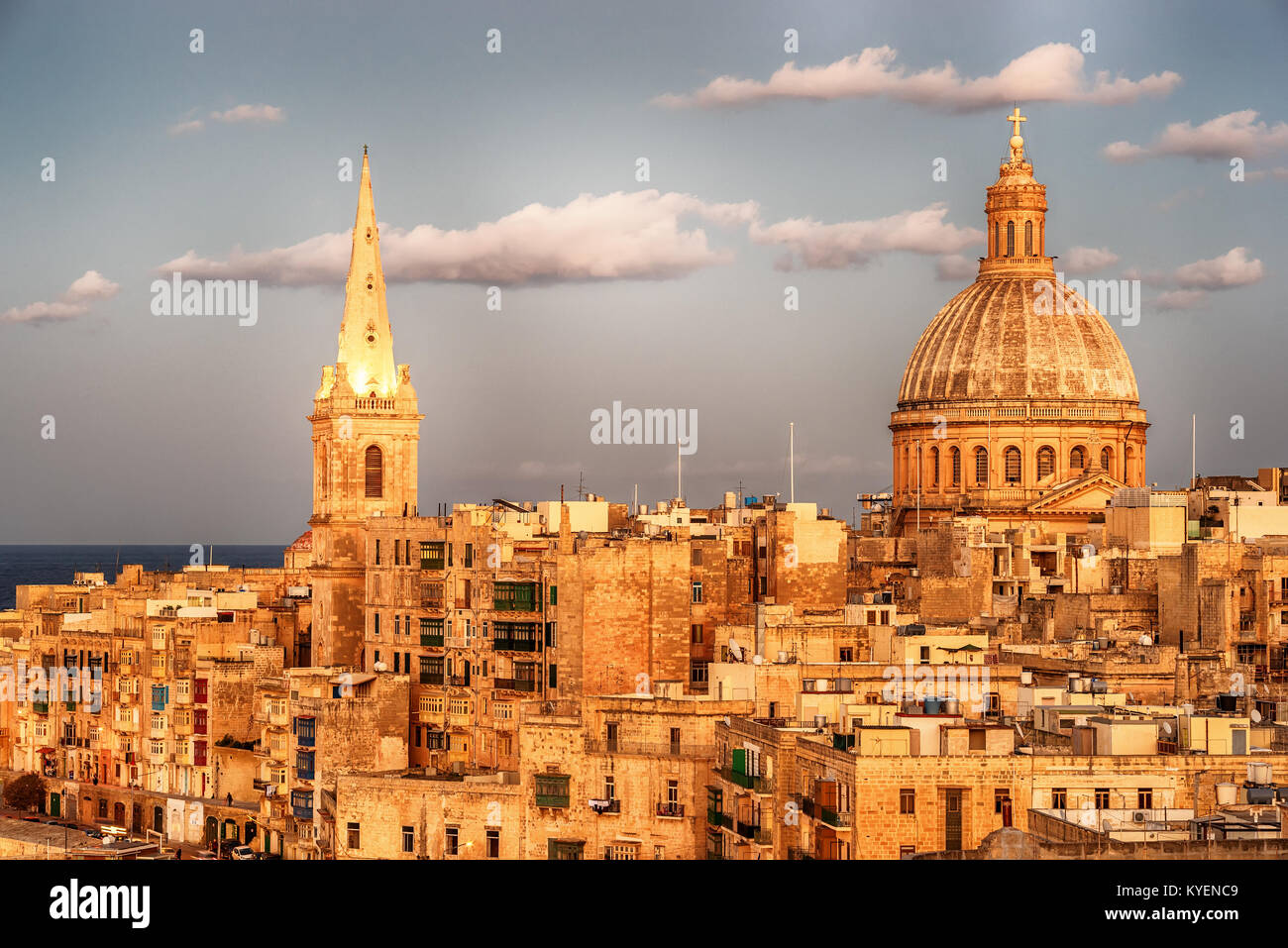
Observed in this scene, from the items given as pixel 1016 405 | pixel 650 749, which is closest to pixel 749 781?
pixel 650 749

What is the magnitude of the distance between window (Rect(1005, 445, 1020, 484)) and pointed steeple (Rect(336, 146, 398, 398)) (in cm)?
2431

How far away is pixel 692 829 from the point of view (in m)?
38.6

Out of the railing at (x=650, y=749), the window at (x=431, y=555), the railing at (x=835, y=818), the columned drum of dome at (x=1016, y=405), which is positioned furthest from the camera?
the columned drum of dome at (x=1016, y=405)

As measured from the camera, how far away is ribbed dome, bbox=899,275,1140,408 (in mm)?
77312

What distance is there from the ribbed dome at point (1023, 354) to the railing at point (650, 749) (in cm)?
3944

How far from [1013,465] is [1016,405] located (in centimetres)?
205

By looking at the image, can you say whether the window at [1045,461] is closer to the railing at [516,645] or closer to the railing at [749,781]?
the railing at [516,645]

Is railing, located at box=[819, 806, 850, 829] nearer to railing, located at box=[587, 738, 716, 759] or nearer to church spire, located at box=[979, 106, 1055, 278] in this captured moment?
railing, located at box=[587, 738, 716, 759]

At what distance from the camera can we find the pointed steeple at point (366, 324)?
202ft

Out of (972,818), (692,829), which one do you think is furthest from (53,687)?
(972,818)

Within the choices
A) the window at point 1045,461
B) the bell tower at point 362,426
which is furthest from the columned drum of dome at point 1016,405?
the bell tower at point 362,426

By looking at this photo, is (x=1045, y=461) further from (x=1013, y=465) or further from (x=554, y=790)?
(x=554, y=790)

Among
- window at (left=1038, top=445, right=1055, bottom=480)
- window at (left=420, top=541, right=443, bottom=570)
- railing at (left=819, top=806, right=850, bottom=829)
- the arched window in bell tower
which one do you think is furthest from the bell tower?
railing at (left=819, top=806, right=850, bottom=829)
